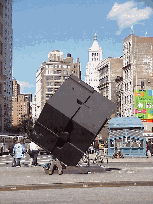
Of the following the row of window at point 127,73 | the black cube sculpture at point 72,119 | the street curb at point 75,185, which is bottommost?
the street curb at point 75,185

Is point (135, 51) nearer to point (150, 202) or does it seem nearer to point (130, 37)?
point (130, 37)

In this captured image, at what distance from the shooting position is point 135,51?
326 feet

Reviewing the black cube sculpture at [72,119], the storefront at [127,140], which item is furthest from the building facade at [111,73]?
the black cube sculpture at [72,119]

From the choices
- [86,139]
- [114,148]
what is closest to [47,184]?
[86,139]

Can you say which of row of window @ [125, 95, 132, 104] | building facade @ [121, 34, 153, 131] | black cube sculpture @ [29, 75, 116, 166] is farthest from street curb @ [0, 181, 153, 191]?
row of window @ [125, 95, 132, 104]

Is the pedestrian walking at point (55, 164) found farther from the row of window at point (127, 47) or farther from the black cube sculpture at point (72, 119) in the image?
the row of window at point (127, 47)

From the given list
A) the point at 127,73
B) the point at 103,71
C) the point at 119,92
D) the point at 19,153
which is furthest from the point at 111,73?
the point at 19,153

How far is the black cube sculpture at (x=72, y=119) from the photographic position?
17031mm

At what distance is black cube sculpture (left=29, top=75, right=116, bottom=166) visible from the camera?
17031 mm

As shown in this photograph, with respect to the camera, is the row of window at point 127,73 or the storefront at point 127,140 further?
the row of window at point 127,73

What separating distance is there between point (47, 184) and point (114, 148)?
26025 millimetres

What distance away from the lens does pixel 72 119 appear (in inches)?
671

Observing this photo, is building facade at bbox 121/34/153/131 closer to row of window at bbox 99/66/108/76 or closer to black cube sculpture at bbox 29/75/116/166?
row of window at bbox 99/66/108/76

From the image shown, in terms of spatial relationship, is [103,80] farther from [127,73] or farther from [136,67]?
[136,67]
